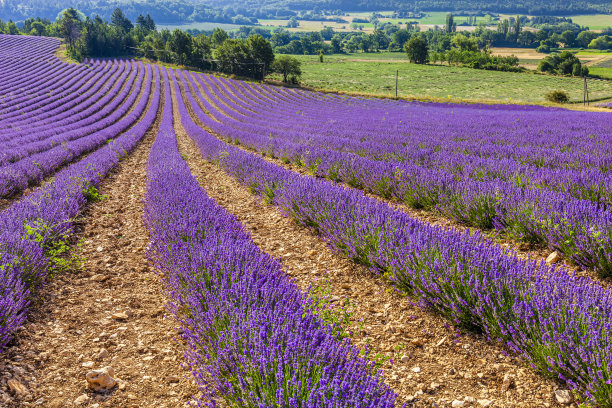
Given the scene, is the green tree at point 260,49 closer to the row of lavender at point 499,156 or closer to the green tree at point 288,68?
the green tree at point 288,68

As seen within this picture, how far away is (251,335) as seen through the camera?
1.98 m

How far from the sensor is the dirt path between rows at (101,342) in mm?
2211

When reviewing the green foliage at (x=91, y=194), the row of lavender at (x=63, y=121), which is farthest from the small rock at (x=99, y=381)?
the row of lavender at (x=63, y=121)

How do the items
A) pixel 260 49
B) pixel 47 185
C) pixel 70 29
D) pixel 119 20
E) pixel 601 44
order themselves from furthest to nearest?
pixel 601 44
pixel 119 20
pixel 70 29
pixel 260 49
pixel 47 185

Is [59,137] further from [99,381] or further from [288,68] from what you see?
[288,68]

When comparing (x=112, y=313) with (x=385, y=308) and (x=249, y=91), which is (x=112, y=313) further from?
(x=249, y=91)

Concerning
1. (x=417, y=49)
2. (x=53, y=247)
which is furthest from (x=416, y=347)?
(x=417, y=49)

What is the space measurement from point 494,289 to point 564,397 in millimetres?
701

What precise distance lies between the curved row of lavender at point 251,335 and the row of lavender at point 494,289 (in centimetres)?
82

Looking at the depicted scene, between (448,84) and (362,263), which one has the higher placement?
(448,84)

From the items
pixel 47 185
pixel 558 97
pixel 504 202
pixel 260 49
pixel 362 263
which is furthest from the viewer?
pixel 260 49

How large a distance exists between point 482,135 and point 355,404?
1029cm

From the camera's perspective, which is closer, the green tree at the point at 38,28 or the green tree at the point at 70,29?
the green tree at the point at 70,29

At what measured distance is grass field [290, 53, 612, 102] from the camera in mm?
42406
